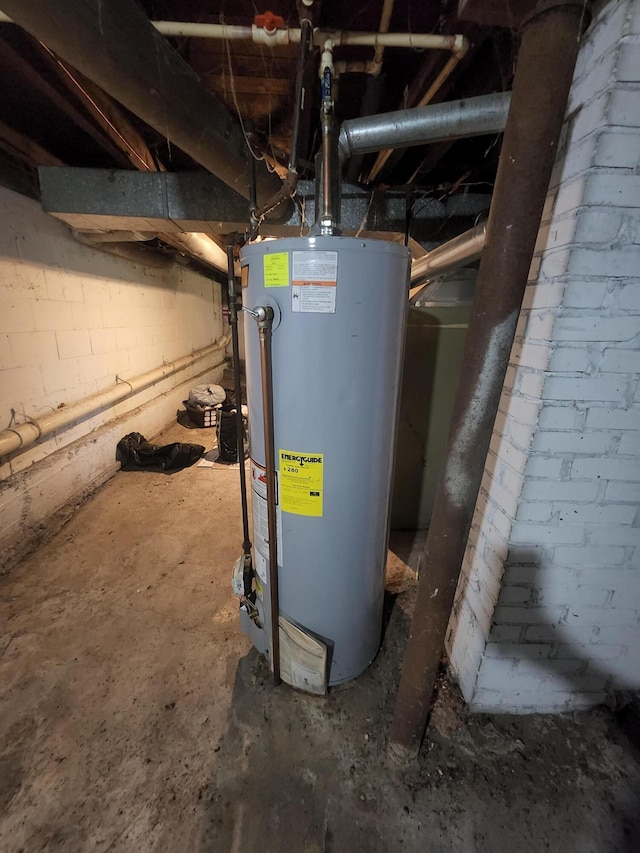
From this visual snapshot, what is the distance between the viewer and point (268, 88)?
1.46 meters

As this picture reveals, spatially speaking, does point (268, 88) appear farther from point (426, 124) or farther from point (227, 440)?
point (227, 440)

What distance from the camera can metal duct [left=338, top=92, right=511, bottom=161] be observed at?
105 centimetres

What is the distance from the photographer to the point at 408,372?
7.38 feet

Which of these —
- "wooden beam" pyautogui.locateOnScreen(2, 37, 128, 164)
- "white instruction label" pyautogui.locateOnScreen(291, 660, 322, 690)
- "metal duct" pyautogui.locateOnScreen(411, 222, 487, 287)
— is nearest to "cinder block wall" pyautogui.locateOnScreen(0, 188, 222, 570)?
"wooden beam" pyautogui.locateOnScreen(2, 37, 128, 164)

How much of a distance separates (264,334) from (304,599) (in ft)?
3.12

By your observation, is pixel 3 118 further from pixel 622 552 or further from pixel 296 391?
pixel 622 552

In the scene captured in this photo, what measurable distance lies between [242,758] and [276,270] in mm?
1611

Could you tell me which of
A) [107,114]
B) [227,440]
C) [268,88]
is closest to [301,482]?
[268,88]

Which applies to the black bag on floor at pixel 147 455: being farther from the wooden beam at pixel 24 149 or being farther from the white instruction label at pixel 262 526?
the white instruction label at pixel 262 526

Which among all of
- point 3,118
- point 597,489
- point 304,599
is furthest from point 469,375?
point 3,118

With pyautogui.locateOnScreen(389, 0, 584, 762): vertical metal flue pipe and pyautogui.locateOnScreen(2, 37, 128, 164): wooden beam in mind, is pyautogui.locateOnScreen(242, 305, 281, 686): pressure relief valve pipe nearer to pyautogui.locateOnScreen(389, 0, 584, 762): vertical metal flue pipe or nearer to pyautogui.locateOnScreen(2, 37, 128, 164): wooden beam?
pyautogui.locateOnScreen(389, 0, 584, 762): vertical metal flue pipe

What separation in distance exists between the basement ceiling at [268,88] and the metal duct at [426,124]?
0.54ft

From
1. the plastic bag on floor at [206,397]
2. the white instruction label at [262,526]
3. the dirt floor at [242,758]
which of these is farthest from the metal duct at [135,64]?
the plastic bag on floor at [206,397]

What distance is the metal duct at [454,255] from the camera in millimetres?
1417
